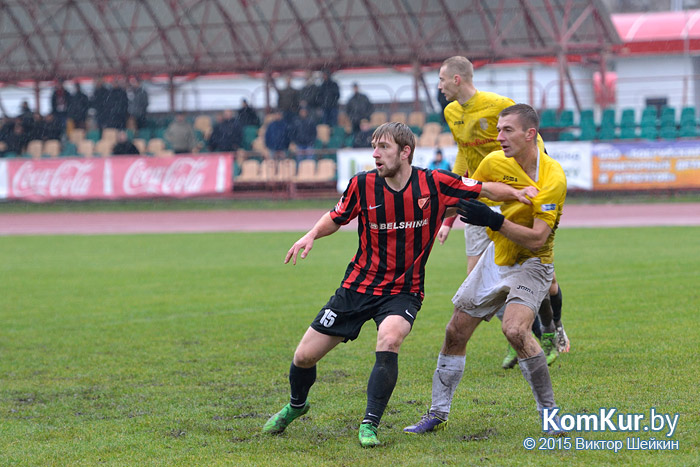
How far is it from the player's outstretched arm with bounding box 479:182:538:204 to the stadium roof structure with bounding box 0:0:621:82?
70.0 feet

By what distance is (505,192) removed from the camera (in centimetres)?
531

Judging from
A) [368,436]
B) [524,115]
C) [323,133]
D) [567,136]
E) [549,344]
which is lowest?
[368,436]

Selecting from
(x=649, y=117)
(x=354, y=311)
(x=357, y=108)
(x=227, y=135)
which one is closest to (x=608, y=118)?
Result: (x=649, y=117)

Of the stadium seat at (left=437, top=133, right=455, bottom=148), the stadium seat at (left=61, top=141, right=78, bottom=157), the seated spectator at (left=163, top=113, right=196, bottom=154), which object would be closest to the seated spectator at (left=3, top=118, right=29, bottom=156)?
the stadium seat at (left=61, top=141, right=78, bottom=157)

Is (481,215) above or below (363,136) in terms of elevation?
below

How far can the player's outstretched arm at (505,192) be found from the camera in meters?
5.25

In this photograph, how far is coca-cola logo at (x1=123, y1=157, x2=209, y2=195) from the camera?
24.6 m

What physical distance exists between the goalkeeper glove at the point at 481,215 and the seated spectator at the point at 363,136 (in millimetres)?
18780

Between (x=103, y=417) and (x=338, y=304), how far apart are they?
1.84 m

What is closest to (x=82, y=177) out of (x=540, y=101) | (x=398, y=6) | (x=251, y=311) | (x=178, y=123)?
(x=178, y=123)

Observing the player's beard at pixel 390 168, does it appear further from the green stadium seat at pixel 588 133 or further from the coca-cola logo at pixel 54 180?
the coca-cola logo at pixel 54 180

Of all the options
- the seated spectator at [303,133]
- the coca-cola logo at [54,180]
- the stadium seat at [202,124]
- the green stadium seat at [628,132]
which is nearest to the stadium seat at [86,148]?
the coca-cola logo at [54,180]

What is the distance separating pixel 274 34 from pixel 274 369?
24348 mm

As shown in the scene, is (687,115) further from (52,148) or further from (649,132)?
(52,148)
